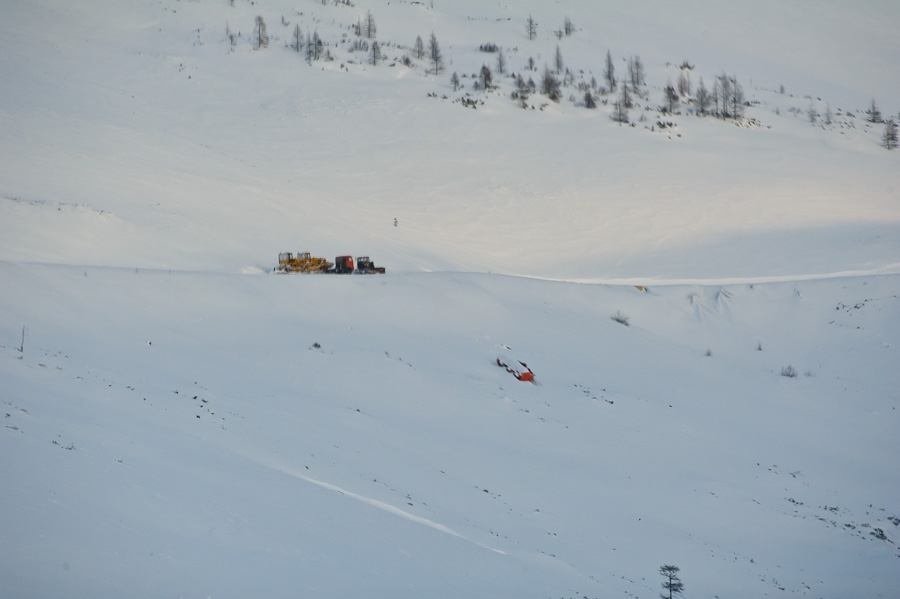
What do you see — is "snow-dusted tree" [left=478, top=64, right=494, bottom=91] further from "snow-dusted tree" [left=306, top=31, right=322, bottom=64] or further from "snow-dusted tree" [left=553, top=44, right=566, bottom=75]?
"snow-dusted tree" [left=306, top=31, right=322, bottom=64]

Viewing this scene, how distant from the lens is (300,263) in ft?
93.2

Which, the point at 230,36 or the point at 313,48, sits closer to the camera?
the point at 313,48

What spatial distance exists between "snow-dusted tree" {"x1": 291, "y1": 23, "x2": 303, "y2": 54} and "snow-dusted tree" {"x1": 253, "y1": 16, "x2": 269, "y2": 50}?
1.92 m

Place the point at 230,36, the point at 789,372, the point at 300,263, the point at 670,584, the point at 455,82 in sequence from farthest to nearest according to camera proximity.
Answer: the point at 230,36 → the point at 455,82 → the point at 300,263 → the point at 789,372 → the point at 670,584

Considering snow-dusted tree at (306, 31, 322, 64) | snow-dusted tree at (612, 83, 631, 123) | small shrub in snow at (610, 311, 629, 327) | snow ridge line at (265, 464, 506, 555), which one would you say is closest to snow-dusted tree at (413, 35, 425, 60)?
snow-dusted tree at (306, 31, 322, 64)

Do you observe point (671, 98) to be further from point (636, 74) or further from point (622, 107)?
point (636, 74)

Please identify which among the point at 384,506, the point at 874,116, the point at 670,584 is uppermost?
the point at 874,116

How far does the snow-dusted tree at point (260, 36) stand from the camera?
58.2 metres

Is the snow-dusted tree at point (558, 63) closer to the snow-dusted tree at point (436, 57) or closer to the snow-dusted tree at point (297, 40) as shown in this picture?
the snow-dusted tree at point (436, 57)

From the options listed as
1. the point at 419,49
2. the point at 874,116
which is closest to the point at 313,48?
the point at 419,49

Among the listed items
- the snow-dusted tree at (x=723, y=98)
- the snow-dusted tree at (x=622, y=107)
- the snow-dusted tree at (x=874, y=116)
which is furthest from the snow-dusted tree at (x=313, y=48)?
the snow-dusted tree at (x=874, y=116)

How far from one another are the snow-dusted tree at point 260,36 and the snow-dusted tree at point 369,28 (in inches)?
329

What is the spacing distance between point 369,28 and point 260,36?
999 cm

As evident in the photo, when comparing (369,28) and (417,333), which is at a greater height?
(369,28)
